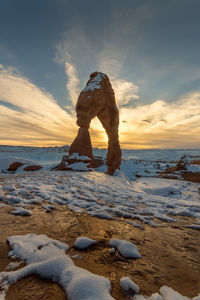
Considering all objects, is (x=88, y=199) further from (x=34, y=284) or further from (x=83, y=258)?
(x=34, y=284)

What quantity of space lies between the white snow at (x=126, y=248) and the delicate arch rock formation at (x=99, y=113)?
10089 mm

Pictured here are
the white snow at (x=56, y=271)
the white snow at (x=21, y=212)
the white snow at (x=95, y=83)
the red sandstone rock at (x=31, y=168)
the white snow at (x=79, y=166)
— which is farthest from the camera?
the white snow at (x=95, y=83)

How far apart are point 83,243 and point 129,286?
2.14ft

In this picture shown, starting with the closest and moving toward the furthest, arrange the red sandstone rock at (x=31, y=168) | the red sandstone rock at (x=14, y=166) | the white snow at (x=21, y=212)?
1. the white snow at (x=21, y=212)
2. the red sandstone rock at (x=31, y=168)
3. the red sandstone rock at (x=14, y=166)

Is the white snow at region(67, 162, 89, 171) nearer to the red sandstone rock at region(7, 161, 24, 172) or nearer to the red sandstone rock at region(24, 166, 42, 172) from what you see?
the red sandstone rock at region(24, 166, 42, 172)

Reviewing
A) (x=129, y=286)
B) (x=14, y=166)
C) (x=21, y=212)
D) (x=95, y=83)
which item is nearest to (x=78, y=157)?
(x=14, y=166)

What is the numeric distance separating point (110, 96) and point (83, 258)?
1352 cm

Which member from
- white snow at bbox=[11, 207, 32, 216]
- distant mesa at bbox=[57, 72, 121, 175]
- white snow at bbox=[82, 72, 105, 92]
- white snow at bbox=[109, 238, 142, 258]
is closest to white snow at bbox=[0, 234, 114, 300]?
A: white snow at bbox=[109, 238, 142, 258]

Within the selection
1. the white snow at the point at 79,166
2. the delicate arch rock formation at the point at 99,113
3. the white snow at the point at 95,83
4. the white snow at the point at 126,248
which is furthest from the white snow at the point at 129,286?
the white snow at the point at 95,83

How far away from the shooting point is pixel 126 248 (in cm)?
150

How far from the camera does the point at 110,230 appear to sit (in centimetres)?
193

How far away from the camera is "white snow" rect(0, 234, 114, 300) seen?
94cm

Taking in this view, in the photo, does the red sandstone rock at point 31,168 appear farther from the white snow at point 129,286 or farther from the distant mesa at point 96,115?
the white snow at point 129,286

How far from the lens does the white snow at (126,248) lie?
143 cm
